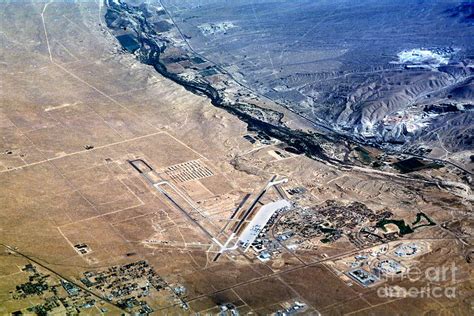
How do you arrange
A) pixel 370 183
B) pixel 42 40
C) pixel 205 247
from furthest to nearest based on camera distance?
1. pixel 42 40
2. pixel 370 183
3. pixel 205 247

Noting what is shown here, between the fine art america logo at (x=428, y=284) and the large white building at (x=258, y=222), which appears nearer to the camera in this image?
the fine art america logo at (x=428, y=284)

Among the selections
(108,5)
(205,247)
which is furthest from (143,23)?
(205,247)

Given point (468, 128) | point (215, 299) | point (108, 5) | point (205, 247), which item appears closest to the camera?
point (215, 299)

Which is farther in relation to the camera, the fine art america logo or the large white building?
the large white building

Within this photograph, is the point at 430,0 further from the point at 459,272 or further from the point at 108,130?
the point at 459,272
